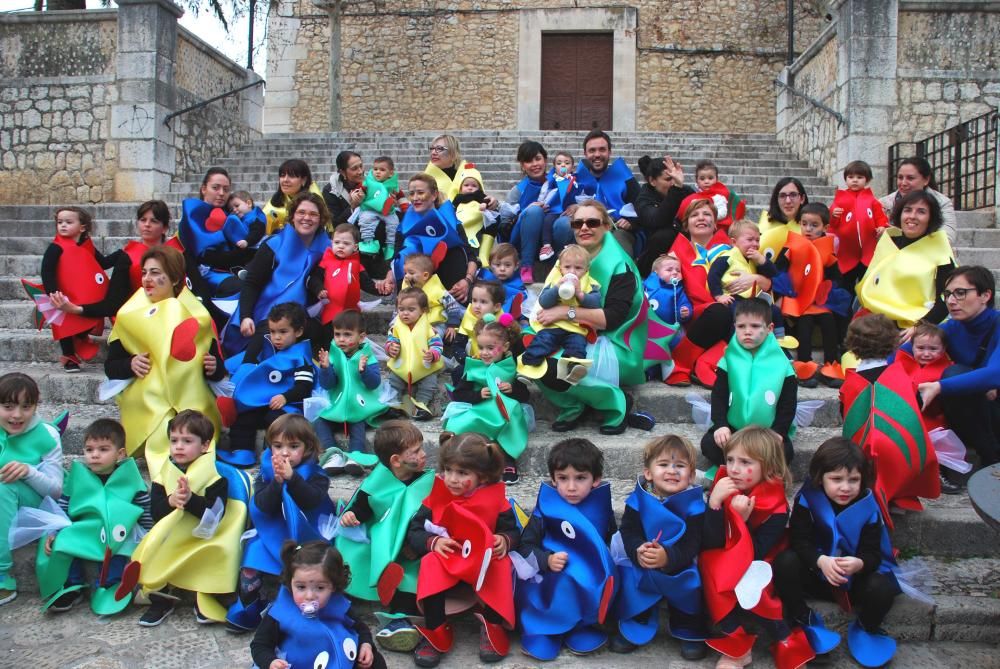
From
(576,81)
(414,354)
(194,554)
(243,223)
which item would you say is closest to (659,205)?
(414,354)

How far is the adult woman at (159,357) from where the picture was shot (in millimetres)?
4090

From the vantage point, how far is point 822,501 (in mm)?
→ 3080

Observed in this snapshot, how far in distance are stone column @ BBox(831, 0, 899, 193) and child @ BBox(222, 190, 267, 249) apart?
6.16 m

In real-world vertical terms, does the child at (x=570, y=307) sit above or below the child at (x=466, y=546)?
above

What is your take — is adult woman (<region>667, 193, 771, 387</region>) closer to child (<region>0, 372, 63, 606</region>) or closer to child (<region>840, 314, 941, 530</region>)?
child (<region>840, 314, 941, 530</region>)

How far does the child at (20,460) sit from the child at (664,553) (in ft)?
7.86

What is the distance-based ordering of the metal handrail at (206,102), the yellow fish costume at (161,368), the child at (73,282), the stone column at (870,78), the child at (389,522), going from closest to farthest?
1. the child at (389,522)
2. the yellow fish costume at (161,368)
3. the child at (73,282)
4. the stone column at (870,78)
5. the metal handrail at (206,102)

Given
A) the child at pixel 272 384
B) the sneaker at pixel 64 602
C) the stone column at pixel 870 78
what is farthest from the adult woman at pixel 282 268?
the stone column at pixel 870 78

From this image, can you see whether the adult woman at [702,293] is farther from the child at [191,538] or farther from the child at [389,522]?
the child at [191,538]

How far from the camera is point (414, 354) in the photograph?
14.5ft

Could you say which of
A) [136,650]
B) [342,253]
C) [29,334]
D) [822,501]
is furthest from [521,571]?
[29,334]

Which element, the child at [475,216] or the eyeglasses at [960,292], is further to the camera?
the child at [475,216]

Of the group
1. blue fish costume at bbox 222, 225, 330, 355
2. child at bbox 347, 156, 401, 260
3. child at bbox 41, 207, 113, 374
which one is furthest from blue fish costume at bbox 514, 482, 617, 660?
child at bbox 41, 207, 113, 374

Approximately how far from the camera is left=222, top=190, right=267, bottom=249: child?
5352 millimetres
